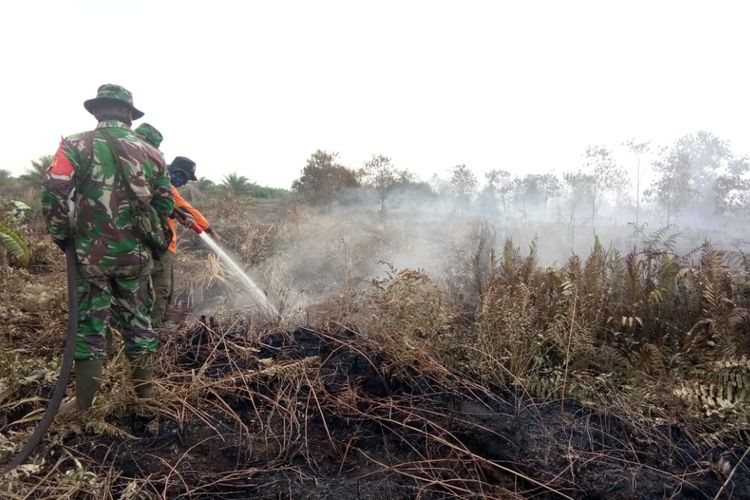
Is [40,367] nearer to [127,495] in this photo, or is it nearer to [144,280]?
[144,280]

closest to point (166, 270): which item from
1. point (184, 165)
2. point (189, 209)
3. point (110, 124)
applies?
point (189, 209)

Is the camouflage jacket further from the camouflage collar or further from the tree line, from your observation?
the tree line

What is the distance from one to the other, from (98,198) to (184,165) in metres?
2.01

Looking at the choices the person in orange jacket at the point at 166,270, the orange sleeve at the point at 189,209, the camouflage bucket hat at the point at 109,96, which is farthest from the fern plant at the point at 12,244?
the camouflage bucket hat at the point at 109,96

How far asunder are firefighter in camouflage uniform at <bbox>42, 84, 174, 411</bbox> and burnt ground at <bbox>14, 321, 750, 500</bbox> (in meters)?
0.33

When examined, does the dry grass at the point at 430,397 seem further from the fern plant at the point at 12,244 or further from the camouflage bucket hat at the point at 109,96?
the camouflage bucket hat at the point at 109,96

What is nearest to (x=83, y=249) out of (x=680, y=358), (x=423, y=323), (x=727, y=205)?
(x=423, y=323)

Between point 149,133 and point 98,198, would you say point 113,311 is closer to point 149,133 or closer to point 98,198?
point 98,198

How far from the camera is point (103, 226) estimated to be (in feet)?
8.19

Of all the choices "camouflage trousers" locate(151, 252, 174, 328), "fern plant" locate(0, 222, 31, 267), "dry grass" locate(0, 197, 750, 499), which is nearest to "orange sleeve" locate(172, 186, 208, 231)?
"camouflage trousers" locate(151, 252, 174, 328)

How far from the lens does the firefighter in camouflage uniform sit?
2.42 m

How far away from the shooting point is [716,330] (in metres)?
2.62

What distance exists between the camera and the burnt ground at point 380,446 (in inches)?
79.2

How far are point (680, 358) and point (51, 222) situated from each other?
3851mm
